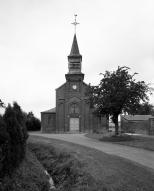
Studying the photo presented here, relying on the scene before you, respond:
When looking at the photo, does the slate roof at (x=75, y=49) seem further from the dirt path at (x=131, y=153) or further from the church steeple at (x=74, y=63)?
the dirt path at (x=131, y=153)

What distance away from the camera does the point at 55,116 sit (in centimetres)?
5131

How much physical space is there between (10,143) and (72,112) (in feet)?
137

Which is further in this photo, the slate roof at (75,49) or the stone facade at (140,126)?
the slate roof at (75,49)

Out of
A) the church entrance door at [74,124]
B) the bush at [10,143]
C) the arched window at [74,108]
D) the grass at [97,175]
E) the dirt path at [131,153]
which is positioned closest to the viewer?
the bush at [10,143]

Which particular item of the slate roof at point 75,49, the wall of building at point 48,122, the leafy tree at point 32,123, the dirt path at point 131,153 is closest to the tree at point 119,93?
the dirt path at point 131,153

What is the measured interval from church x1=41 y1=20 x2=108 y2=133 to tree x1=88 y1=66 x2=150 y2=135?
2022cm

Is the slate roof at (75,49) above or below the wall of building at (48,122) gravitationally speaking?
above

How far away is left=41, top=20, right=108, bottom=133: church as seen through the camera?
49656mm

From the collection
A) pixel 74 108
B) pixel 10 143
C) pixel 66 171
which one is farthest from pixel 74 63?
pixel 10 143

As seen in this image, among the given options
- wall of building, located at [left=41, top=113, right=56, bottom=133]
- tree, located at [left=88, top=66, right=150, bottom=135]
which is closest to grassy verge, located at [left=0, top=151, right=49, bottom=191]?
tree, located at [left=88, top=66, right=150, bottom=135]

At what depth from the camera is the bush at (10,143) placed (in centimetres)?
791

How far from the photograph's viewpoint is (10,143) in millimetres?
8578

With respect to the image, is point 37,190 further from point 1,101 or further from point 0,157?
point 1,101

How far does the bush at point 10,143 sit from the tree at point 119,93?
18530mm
